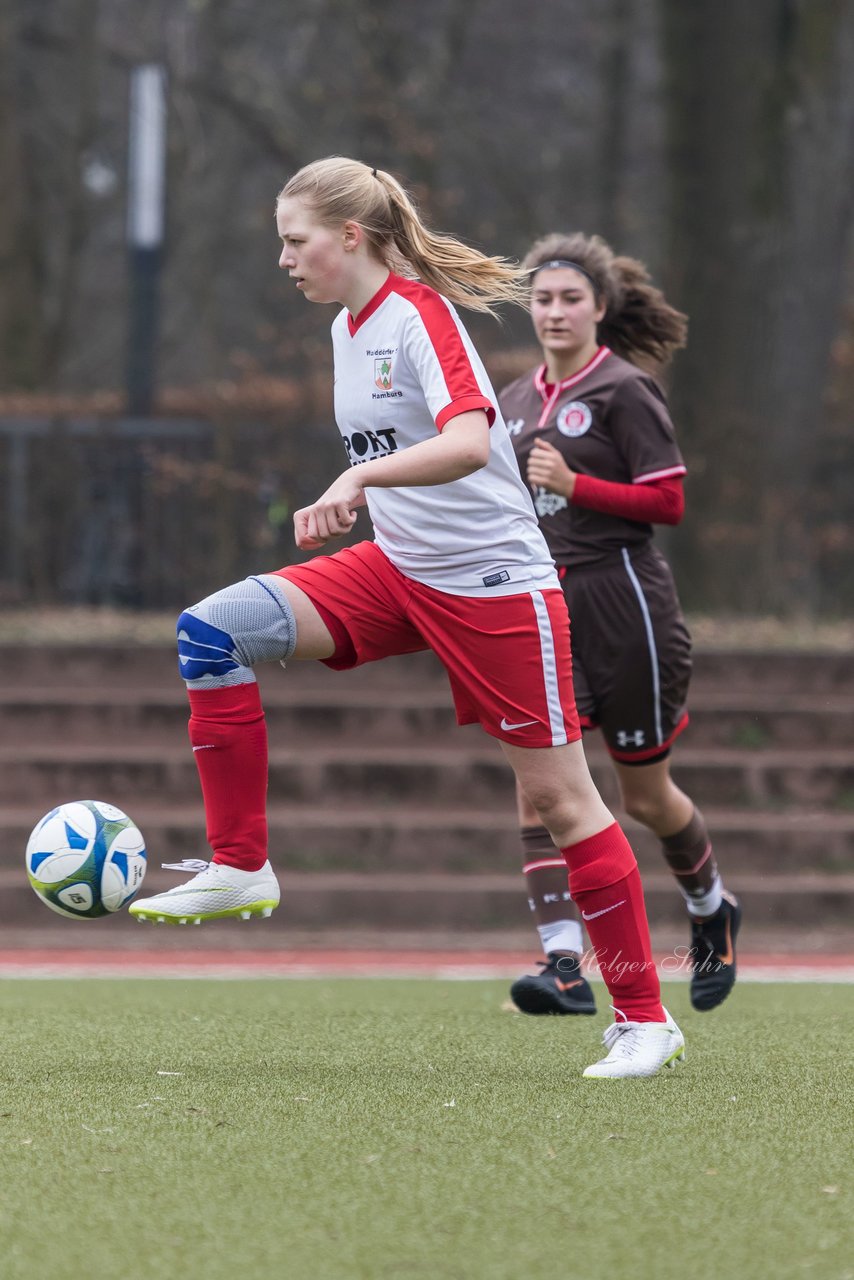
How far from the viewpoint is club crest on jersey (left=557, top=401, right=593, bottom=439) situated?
18.6 ft

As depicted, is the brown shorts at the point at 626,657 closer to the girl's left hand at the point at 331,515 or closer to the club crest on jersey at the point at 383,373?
the club crest on jersey at the point at 383,373

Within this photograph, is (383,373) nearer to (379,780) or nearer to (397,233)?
(397,233)

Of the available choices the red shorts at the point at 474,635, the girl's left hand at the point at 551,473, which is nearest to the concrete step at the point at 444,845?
the girl's left hand at the point at 551,473

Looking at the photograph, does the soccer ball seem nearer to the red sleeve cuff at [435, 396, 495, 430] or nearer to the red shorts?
the red shorts

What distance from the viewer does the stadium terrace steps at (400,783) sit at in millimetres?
9047

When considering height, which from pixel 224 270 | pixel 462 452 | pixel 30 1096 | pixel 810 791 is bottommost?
pixel 810 791

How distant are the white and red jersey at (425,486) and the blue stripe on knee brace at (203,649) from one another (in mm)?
477

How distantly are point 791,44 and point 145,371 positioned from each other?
5439 millimetres

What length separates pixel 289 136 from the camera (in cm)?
2045

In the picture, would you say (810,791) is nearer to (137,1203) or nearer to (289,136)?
(137,1203)

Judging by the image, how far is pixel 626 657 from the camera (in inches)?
221

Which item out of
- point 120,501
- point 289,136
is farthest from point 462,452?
point 289,136

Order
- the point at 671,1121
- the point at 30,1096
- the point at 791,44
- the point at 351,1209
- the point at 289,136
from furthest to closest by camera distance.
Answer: the point at 289,136, the point at 791,44, the point at 30,1096, the point at 671,1121, the point at 351,1209

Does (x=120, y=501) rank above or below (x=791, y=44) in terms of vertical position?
below
